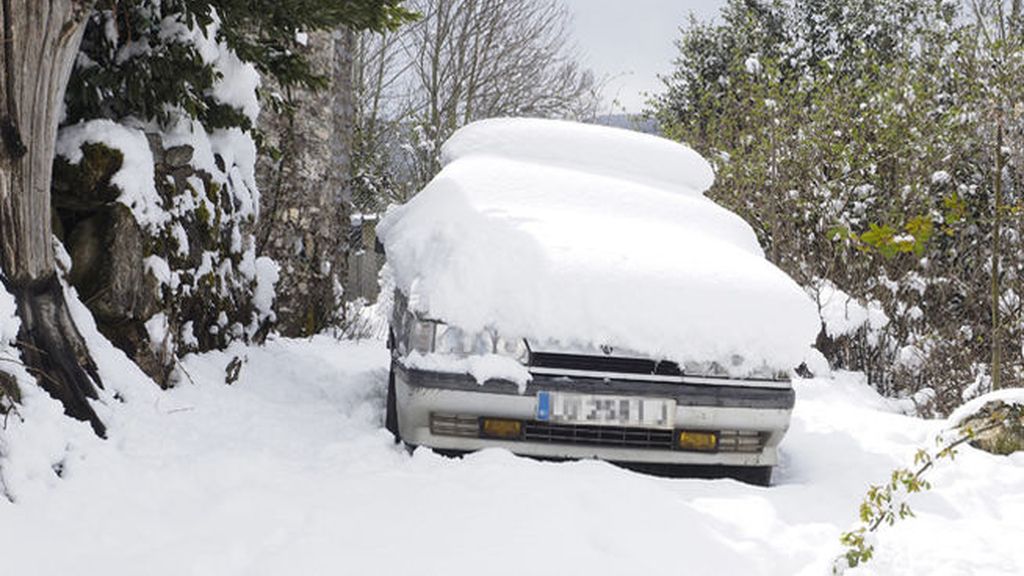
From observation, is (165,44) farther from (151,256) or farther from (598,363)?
(598,363)

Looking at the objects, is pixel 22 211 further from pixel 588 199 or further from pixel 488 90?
pixel 488 90

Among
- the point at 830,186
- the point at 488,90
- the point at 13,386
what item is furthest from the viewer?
the point at 488,90

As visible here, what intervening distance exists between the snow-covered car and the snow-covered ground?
0.17 meters

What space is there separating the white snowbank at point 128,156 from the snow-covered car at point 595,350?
4.20 feet

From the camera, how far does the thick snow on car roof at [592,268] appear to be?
3.27m

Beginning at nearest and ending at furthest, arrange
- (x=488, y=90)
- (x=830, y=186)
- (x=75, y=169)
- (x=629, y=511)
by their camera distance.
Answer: (x=629, y=511) < (x=75, y=169) < (x=830, y=186) < (x=488, y=90)

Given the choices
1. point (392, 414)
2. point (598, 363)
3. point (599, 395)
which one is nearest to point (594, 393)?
point (599, 395)

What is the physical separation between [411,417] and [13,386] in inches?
55.8

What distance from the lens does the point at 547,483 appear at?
2947 millimetres

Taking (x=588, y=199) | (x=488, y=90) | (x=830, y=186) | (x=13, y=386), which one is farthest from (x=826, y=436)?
(x=488, y=90)

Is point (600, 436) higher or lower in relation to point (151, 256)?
lower

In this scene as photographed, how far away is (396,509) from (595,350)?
102 cm

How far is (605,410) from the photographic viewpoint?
3.25 m

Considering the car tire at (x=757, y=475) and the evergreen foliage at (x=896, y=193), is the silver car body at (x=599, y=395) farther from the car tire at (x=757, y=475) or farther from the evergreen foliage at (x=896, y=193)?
the evergreen foliage at (x=896, y=193)
